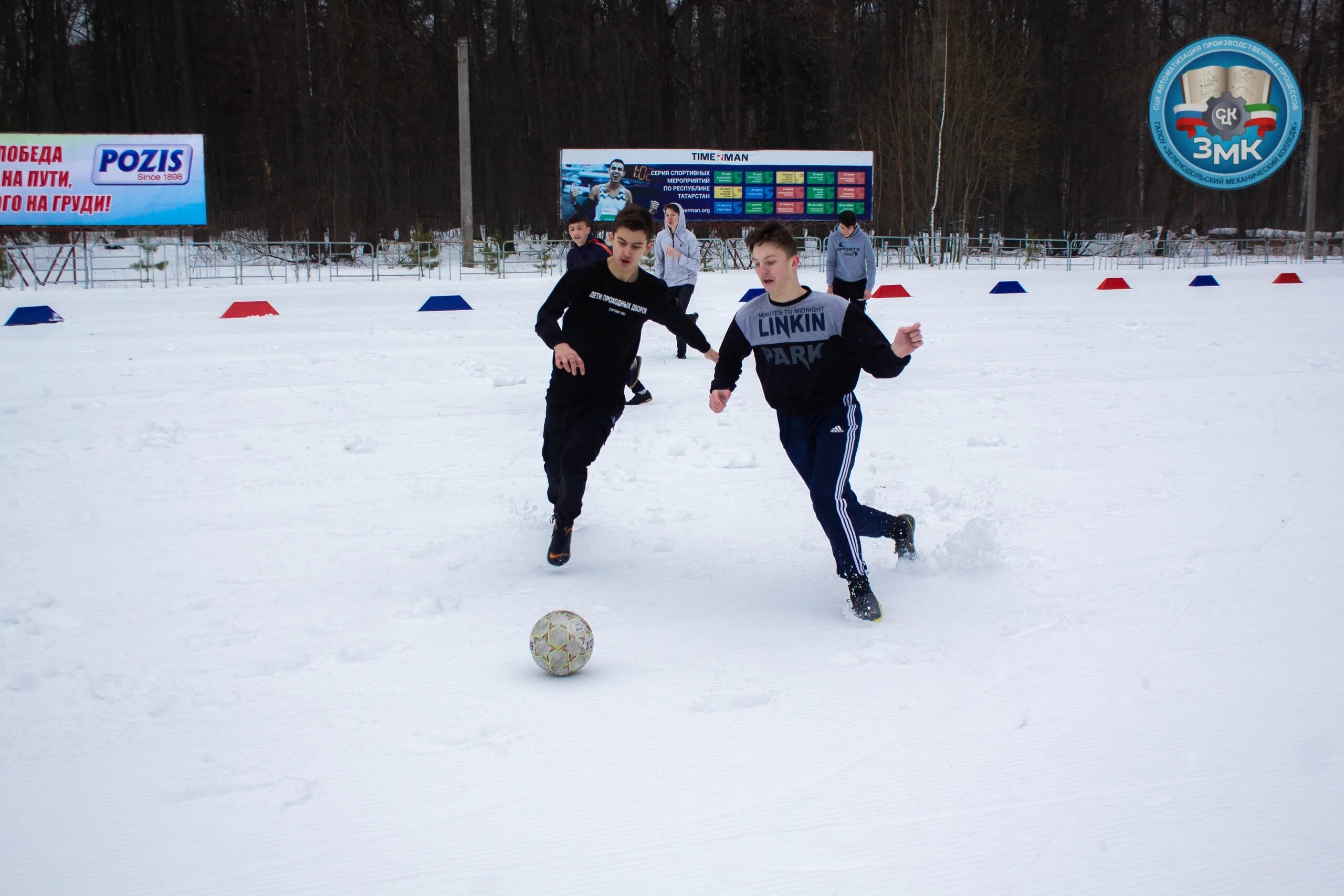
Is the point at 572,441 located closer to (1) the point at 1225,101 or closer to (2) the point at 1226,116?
(1) the point at 1225,101

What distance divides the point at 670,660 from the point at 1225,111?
1472 inches

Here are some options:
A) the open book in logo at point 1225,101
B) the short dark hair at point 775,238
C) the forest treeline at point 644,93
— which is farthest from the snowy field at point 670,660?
the forest treeline at point 644,93

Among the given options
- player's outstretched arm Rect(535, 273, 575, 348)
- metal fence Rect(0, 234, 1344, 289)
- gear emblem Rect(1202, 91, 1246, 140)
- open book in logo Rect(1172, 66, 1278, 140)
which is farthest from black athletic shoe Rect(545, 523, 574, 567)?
gear emblem Rect(1202, 91, 1246, 140)

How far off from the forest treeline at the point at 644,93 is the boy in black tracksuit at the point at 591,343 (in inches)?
1350

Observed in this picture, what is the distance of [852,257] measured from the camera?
1292cm

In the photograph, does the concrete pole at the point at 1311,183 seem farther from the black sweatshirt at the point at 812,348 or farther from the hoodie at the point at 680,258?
the black sweatshirt at the point at 812,348

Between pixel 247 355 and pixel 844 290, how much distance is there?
713cm

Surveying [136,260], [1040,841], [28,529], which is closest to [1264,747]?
[1040,841]

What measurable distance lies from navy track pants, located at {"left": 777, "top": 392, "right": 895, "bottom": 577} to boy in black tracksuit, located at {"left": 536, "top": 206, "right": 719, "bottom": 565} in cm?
86

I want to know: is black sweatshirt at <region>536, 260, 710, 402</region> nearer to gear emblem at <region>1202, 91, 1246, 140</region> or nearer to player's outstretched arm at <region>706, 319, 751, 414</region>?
player's outstretched arm at <region>706, 319, 751, 414</region>

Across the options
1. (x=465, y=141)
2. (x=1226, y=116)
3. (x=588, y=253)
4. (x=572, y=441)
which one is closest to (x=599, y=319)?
(x=572, y=441)

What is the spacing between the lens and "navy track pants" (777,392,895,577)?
15.1 feet

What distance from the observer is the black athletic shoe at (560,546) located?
5340 millimetres

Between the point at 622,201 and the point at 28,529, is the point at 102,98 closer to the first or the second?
the point at 622,201
